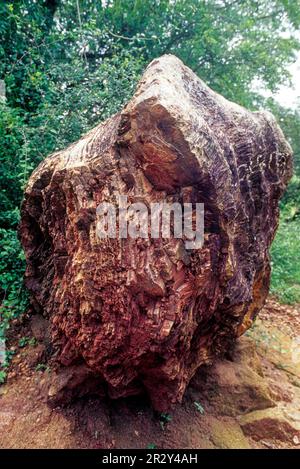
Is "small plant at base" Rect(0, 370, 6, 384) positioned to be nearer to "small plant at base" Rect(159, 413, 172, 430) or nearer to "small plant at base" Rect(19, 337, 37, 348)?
"small plant at base" Rect(19, 337, 37, 348)

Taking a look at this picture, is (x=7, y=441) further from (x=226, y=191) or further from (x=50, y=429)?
(x=226, y=191)

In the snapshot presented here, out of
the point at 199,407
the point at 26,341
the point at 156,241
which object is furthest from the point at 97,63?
the point at 199,407

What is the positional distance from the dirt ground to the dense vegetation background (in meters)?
0.27

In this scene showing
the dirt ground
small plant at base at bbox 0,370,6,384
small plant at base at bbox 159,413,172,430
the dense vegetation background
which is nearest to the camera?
the dirt ground

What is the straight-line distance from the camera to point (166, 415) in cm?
250

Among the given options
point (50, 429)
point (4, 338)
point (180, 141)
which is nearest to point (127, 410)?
point (50, 429)

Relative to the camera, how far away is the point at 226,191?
70.7 inches

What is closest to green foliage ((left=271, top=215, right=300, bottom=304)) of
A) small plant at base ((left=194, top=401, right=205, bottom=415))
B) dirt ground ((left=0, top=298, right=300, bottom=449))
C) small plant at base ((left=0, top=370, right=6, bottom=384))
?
dirt ground ((left=0, top=298, right=300, bottom=449))

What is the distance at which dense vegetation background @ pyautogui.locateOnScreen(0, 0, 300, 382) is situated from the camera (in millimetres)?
3955

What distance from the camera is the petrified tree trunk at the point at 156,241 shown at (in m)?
1.64

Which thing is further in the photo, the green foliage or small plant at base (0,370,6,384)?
the green foliage
